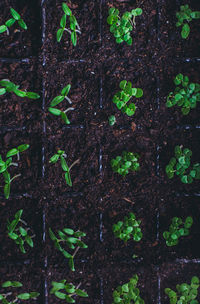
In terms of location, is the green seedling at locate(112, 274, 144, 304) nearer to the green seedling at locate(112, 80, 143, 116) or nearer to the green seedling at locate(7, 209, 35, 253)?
the green seedling at locate(7, 209, 35, 253)

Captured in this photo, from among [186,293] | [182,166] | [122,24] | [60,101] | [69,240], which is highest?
[122,24]

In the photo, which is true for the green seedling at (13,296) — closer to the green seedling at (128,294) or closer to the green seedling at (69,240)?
the green seedling at (69,240)

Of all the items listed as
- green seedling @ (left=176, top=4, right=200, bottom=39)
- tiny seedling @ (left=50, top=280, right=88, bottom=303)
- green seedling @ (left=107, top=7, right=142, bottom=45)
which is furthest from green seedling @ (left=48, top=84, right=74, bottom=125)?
tiny seedling @ (left=50, top=280, right=88, bottom=303)

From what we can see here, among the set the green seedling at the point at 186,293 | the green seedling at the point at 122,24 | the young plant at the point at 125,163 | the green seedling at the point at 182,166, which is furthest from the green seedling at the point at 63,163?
the green seedling at the point at 186,293

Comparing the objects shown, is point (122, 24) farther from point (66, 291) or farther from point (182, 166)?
point (66, 291)

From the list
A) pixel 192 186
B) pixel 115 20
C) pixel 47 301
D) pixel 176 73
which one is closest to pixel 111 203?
pixel 192 186

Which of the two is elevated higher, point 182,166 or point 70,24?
point 70,24

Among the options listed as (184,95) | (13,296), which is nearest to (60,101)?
(184,95)
